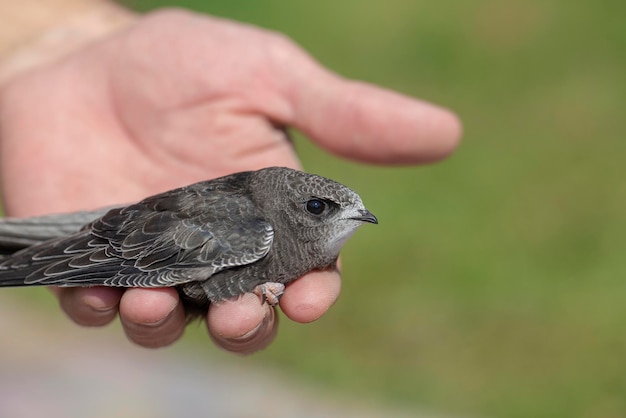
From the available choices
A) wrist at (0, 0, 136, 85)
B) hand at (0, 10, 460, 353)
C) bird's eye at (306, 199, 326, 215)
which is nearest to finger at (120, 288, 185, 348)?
bird's eye at (306, 199, 326, 215)

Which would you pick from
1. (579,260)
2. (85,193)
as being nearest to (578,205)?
(579,260)

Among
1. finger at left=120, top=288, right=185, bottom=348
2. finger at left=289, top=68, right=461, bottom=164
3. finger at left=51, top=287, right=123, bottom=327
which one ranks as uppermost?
finger at left=289, top=68, right=461, bottom=164

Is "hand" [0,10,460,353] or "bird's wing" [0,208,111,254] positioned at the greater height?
"hand" [0,10,460,353]

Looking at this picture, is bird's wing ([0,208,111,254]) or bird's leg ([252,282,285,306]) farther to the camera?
bird's wing ([0,208,111,254])

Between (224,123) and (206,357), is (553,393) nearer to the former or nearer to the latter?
(206,357)

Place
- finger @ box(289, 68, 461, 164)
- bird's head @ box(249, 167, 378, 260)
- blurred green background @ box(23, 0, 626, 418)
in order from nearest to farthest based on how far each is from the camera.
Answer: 1. bird's head @ box(249, 167, 378, 260)
2. finger @ box(289, 68, 461, 164)
3. blurred green background @ box(23, 0, 626, 418)

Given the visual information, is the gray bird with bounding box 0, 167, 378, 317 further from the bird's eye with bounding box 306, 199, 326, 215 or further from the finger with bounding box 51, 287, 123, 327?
the finger with bounding box 51, 287, 123, 327

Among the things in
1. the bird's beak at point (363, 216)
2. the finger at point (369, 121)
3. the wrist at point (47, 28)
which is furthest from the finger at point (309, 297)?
the wrist at point (47, 28)
